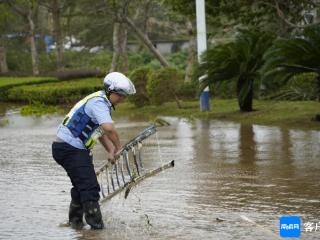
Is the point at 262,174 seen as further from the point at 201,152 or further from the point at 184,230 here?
the point at 184,230

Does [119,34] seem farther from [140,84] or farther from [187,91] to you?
[140,84]

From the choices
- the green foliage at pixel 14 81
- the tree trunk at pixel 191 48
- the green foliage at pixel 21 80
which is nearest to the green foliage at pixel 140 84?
the tree trunk at pixel 191 48

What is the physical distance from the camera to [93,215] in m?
7.39

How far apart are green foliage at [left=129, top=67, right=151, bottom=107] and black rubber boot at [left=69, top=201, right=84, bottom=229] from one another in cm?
1296

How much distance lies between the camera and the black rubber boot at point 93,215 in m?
7.35

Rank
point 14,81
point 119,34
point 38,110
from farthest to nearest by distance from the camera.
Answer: point 119,34, point 14,81, point 38,110

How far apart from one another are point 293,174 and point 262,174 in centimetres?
39

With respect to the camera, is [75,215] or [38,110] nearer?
[75,215]

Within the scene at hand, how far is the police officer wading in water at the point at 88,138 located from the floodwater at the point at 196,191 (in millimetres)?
337

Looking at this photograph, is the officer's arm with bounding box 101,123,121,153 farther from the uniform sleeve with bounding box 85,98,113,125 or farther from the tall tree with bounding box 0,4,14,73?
the tall tree with bounding box 0,4,14,73

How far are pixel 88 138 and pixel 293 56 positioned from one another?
8348 mm

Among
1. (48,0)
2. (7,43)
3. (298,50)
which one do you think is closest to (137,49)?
(7,43)

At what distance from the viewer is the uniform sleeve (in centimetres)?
729

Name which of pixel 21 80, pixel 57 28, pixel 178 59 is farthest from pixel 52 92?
pixel 178 59
